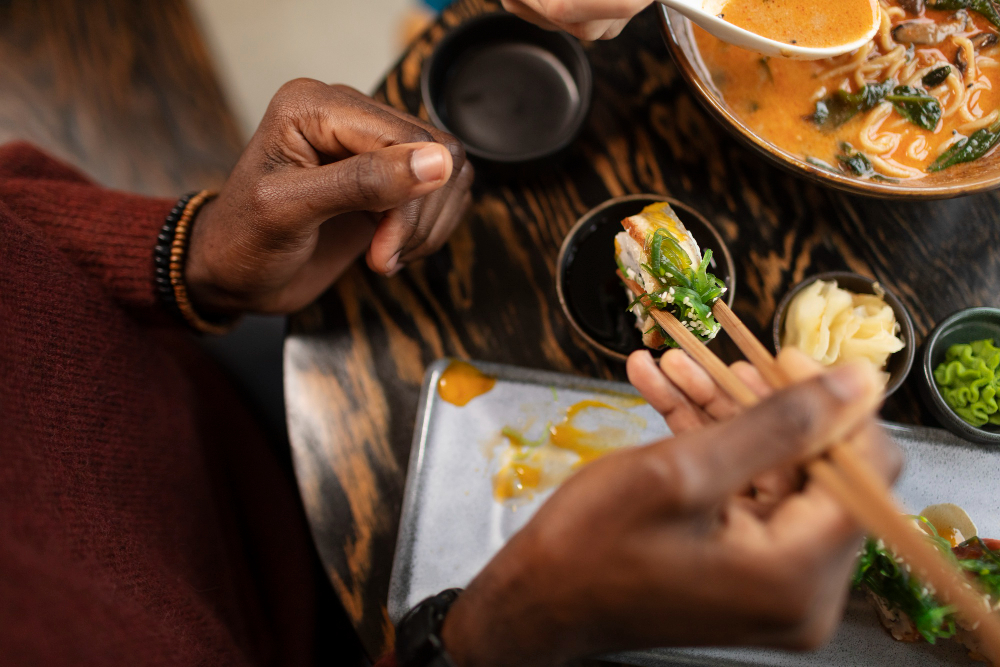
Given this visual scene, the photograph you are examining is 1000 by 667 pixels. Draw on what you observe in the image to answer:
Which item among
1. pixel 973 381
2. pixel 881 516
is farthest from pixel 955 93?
pixel 881 516

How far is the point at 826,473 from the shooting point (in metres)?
1.00

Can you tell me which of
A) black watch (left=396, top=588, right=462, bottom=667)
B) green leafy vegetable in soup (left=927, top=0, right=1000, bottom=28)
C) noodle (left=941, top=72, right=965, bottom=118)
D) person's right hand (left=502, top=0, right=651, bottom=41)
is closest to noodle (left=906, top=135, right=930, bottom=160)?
noodle (left=941, top=72, right=965, bottom=118)

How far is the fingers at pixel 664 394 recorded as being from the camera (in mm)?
1396

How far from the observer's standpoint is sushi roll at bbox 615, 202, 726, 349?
5.04ft

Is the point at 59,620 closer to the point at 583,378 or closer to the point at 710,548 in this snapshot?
the point at 710,548

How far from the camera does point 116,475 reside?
164cm

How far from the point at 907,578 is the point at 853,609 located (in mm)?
233

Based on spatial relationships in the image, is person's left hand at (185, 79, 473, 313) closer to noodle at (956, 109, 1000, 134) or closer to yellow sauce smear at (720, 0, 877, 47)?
yellow sauce smear at (720, 0, 877, 47)

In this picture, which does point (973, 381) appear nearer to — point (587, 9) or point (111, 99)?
point (587, 9)

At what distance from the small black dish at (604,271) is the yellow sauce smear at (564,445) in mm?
188

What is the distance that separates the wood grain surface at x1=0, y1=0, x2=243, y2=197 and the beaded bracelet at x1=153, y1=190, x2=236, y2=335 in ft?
5.60

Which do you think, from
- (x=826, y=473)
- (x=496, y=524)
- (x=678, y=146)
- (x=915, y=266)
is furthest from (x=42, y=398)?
(x=915, y=266)

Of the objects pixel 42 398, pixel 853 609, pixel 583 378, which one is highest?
pixel 42 398

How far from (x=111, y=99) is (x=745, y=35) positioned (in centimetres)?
343
